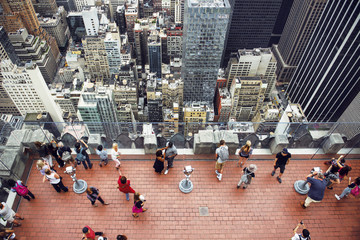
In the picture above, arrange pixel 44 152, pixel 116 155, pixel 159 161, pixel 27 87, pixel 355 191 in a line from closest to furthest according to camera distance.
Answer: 1. pixel 355 191
2. pixel 159 161
3. pixel 116 155
4. pixel 44 152
5. pixel 27 87

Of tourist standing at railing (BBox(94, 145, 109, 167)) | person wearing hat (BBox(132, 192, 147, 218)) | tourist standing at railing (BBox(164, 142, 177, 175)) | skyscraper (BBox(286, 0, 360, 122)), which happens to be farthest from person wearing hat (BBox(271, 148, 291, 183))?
skyscraper (BBox(286, 0, 360, 122))

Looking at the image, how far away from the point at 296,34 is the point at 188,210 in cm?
8488

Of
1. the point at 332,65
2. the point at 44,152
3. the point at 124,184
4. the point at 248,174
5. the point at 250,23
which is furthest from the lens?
the point at 250,23

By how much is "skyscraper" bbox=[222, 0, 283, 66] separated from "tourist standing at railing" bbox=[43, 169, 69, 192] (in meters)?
75.9

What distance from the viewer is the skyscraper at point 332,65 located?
2149 inches

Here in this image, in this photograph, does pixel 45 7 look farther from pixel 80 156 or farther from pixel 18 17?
pixel 80 156

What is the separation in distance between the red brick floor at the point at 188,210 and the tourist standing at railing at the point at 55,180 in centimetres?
52

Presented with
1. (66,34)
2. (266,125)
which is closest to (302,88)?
(266,125)

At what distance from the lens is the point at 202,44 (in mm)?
56594

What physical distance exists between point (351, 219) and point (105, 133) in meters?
14.1

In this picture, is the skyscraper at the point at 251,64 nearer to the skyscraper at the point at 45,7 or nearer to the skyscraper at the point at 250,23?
the skyscraper at the point at 250,23

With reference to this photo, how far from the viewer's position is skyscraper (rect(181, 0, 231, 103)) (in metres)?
50.2

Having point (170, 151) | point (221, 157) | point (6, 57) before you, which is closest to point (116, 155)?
point (170, 151)

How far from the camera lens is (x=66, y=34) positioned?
105 m
